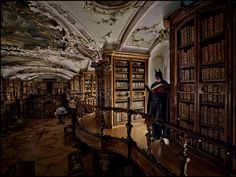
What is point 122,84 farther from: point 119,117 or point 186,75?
point 186,75

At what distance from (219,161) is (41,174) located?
408 cm

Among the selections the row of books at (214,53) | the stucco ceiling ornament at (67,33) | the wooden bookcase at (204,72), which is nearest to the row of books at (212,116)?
the wooden bookcase at (204,72)

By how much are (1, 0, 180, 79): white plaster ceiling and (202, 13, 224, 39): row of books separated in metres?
0.59

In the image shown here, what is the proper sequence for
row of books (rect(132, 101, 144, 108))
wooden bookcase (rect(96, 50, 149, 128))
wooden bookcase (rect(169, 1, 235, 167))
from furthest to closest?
row of books (rect(132, 101, 144, 108))
wooden bookcase (rect(96, 50, 149, 128))
wooden bookcase (rect(169, 1, 235, 167))

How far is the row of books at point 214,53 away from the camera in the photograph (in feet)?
6.13

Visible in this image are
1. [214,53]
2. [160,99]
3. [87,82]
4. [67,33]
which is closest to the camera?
[214,53]

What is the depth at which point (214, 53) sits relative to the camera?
196cm

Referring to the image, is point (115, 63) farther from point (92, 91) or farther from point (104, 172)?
point (92, 91)

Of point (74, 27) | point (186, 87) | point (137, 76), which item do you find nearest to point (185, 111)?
point (186, 87)

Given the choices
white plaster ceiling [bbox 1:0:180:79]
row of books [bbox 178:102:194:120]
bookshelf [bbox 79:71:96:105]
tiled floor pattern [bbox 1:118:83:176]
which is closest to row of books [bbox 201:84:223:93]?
row of books [bbox 178:102:194:120]

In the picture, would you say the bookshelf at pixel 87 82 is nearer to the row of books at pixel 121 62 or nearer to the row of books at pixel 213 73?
the row of books at pixel 121 62

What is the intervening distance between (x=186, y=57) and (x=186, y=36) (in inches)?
12.2

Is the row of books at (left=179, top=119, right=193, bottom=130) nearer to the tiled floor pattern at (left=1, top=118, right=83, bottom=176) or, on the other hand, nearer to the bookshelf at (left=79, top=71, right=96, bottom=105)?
the tiled floor pattern at (left=1, top=118, right=83, bottom=176)

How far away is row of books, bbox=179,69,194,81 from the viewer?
2.34 m
